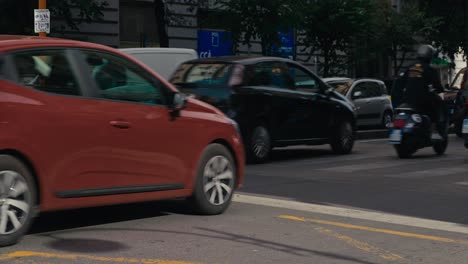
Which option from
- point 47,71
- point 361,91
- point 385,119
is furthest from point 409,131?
point 385,119

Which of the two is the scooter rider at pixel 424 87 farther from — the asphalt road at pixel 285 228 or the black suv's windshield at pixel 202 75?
the black suv's windshield at pixel 202 75

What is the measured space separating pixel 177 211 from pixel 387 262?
2703 millimetres

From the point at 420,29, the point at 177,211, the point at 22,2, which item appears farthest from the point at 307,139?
the point at 420,29

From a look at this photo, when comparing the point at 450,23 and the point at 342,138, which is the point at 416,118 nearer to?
the point at 342,138

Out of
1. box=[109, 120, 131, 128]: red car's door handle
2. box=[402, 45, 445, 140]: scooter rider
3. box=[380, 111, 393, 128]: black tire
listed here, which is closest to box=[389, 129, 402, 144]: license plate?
box=[402, 45, 445, 140]: scooter rider

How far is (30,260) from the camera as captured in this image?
18.6 ft

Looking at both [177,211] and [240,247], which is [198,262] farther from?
[177,211]

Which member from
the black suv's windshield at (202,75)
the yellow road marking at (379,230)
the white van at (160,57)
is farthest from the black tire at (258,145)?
the yellow road marking at (379,230)

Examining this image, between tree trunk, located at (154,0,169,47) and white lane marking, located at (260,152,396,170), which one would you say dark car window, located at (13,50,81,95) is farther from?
tree trunk, located at (154,0,169,47)

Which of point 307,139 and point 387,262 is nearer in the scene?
point 387,262

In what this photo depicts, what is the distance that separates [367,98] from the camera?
2303cm

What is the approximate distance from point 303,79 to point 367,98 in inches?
367

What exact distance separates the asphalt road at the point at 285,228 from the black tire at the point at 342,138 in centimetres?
377

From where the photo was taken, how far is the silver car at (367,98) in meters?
22.5
